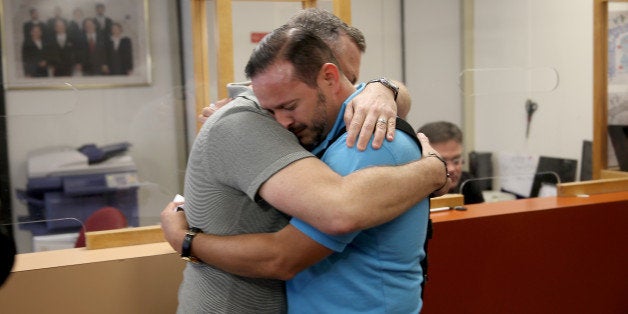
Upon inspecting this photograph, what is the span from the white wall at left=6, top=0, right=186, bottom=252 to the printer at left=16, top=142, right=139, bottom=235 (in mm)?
64

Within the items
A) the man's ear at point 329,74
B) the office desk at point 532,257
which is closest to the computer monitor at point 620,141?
the office desk at point 532,257

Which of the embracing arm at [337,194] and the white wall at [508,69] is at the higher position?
the white wall at [508,69]

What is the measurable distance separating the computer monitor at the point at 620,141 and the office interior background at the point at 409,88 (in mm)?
587

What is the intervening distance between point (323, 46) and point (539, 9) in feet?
12.0

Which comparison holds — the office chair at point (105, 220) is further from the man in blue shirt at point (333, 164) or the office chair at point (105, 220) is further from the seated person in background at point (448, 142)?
the man in blue shirt at point (333, 164)

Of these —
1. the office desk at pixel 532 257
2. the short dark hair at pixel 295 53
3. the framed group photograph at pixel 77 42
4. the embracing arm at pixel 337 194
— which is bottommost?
the office desk at pixel 532 257

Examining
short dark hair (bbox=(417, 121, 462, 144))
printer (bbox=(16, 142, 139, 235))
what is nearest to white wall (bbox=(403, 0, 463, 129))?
short dark hair (bbox=(417, 121, 462, 144))

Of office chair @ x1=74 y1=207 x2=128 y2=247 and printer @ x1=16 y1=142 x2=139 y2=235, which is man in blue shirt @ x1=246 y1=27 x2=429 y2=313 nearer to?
office chair @ x1=74 y1=207 x2=128 y2=247

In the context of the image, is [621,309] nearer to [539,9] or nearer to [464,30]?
[539,9]

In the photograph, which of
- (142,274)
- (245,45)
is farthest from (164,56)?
(142,274)

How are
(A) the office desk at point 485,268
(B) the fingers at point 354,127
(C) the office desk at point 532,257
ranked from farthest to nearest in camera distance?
(C) the office desk at point 532,257 < (A) the office desk at point 485,268 < (B) the fingers at point 354,127

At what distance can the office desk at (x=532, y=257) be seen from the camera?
2.30m

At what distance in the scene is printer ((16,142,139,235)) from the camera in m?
3.09

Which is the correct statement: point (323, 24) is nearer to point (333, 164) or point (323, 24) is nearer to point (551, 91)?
point (333, 164)
